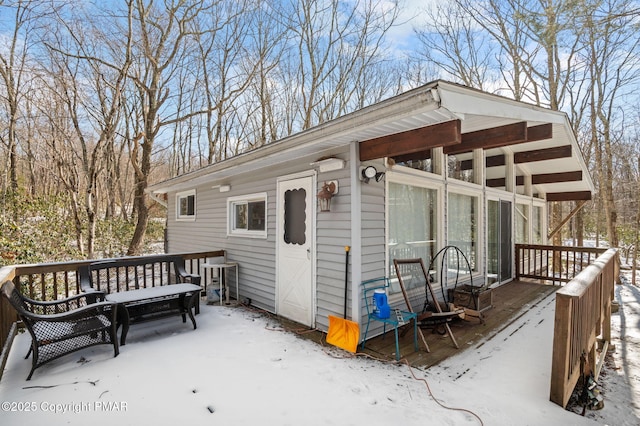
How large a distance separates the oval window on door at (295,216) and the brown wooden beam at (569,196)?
8.35m

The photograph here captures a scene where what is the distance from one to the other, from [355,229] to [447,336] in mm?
1800

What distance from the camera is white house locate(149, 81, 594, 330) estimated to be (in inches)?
119

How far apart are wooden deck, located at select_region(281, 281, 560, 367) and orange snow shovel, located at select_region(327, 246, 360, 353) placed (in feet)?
0.42

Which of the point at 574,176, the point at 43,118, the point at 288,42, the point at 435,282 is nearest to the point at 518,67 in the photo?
the point at 574,176

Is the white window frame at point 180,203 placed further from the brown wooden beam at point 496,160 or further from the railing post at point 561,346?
the railing post at point 561,346

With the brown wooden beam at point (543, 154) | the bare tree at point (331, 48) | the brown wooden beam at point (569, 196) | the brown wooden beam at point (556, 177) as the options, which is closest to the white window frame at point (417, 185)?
the brown wooden beam at point (543, 154)

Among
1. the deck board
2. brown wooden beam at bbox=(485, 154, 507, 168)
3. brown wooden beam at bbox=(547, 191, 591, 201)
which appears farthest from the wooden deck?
brown wooden beam at bbox=(547, 191, 591, 201)

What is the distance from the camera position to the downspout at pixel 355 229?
3602 millimetres

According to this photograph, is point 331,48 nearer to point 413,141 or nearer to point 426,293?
point 413,141

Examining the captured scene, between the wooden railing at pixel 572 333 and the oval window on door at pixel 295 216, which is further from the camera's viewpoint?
the oval window on door at pixel 295 216

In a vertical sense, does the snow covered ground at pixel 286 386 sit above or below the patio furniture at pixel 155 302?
below

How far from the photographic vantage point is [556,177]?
754cm

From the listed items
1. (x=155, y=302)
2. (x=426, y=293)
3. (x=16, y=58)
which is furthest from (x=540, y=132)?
(x=16, y=58)

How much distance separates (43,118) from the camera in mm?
9500
